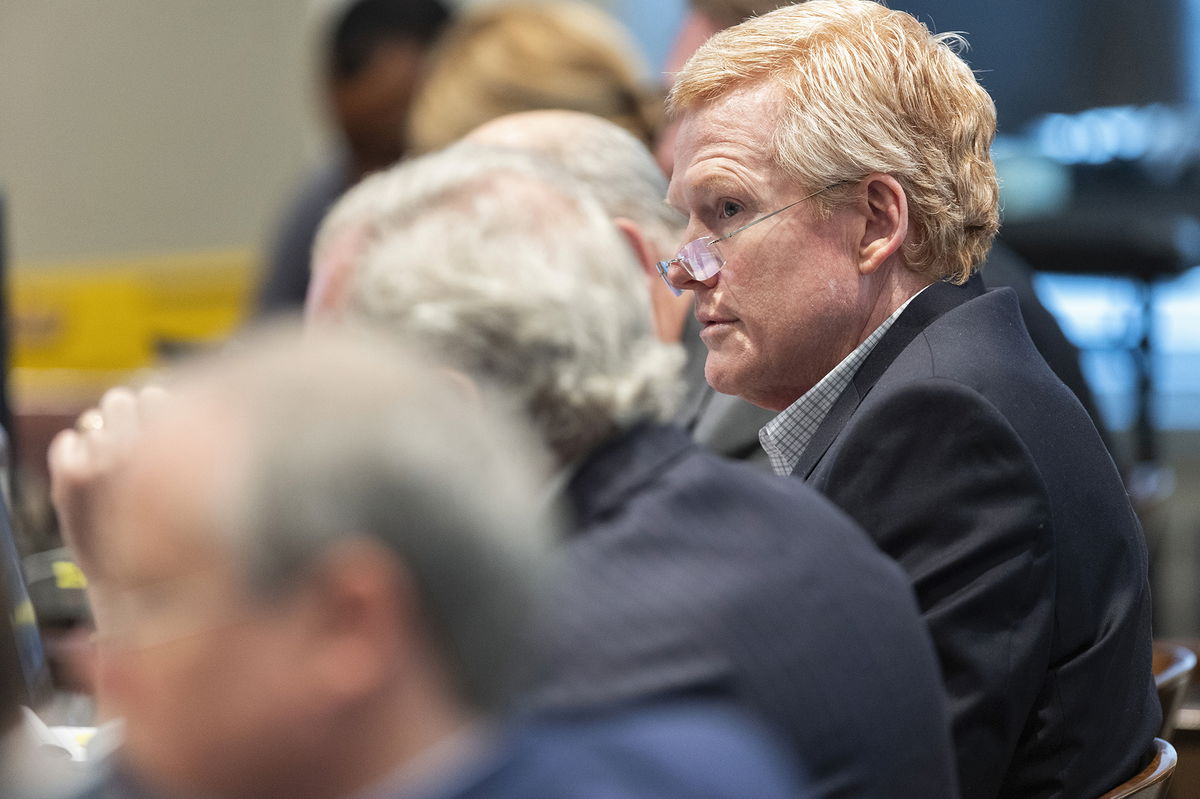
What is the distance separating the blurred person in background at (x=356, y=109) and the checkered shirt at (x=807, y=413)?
8.14 ft

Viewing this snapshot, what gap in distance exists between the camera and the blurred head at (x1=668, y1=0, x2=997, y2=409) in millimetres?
1816

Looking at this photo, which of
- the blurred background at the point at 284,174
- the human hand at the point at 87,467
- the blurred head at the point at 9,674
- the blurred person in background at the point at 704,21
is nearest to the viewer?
the blurred head at the point at 9,674

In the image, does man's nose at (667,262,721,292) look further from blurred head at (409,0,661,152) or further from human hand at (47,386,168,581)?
blurred head at (409,0,661,152)

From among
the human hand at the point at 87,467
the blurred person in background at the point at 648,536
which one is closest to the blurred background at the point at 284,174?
the human hand at the point at 87,467

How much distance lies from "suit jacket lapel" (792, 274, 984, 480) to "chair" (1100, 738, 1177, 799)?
483 mm

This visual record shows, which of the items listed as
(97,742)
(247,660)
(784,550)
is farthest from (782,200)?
(247,660)

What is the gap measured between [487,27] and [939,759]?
2107mm

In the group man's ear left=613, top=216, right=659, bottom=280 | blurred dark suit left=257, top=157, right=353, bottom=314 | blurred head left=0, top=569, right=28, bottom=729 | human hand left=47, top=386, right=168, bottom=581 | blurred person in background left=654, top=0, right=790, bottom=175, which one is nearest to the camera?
blurred head left=0, top=569, right=28, bottom=729

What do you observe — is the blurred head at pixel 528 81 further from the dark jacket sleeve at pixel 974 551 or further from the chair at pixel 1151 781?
the chair at pixel 1151 781

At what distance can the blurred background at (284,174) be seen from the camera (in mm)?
5199

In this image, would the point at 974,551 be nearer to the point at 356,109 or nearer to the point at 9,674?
the point at 9,674

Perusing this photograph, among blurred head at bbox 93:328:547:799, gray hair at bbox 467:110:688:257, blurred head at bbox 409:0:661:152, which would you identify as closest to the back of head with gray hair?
blurred head at bbox 93:328:547:799

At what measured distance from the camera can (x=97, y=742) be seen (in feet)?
5.23

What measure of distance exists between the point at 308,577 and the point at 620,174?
1.64 metres
